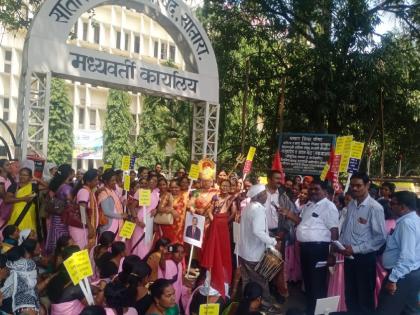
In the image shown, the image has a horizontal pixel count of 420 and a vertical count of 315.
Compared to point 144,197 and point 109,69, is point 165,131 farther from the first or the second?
point 144,197

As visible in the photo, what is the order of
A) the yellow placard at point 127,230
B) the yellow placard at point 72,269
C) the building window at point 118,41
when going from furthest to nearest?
the building window at point 118,41
the yellow placard at point 127,230
the yellow placard at point 72,269

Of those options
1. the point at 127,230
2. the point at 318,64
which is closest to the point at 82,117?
the point at 318,64

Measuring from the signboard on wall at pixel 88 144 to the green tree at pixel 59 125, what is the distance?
3319 millimetres

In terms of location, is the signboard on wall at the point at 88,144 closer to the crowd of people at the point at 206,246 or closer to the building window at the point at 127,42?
the building window at the point at 127,42

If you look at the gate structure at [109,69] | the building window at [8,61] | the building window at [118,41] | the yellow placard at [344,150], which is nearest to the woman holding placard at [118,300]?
the yellow placard at [344,150]

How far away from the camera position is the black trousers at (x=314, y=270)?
593 cm

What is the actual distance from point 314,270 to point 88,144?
1428 inches

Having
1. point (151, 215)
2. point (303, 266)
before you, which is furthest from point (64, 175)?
point (303, 266)

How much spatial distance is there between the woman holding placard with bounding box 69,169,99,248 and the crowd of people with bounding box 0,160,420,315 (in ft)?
0.04

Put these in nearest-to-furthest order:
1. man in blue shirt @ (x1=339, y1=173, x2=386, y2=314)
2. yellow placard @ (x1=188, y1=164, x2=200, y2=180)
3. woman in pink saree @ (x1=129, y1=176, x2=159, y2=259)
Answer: man in blue shirt @ (x1=339, y1=173, x2=386, y2=314) < woman in pink saree @ (x1=129, y1=176, x2=159, y2=259) < yellow placard @ (x1=188, y1=164, x2=200, y2=180)

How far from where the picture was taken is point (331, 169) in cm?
870

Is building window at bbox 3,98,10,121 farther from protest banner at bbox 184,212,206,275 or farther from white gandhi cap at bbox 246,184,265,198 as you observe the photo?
white gandhi cap at bbox 246,184,265,198

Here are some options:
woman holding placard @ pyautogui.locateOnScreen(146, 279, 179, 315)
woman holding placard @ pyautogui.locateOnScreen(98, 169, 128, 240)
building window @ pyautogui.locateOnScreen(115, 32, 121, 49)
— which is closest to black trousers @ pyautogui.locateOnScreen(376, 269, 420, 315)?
woman holding placard @ pyautogui.locateOnScreen(146, 279, 179, 315)

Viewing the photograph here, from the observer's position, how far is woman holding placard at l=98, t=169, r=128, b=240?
22.8ft
